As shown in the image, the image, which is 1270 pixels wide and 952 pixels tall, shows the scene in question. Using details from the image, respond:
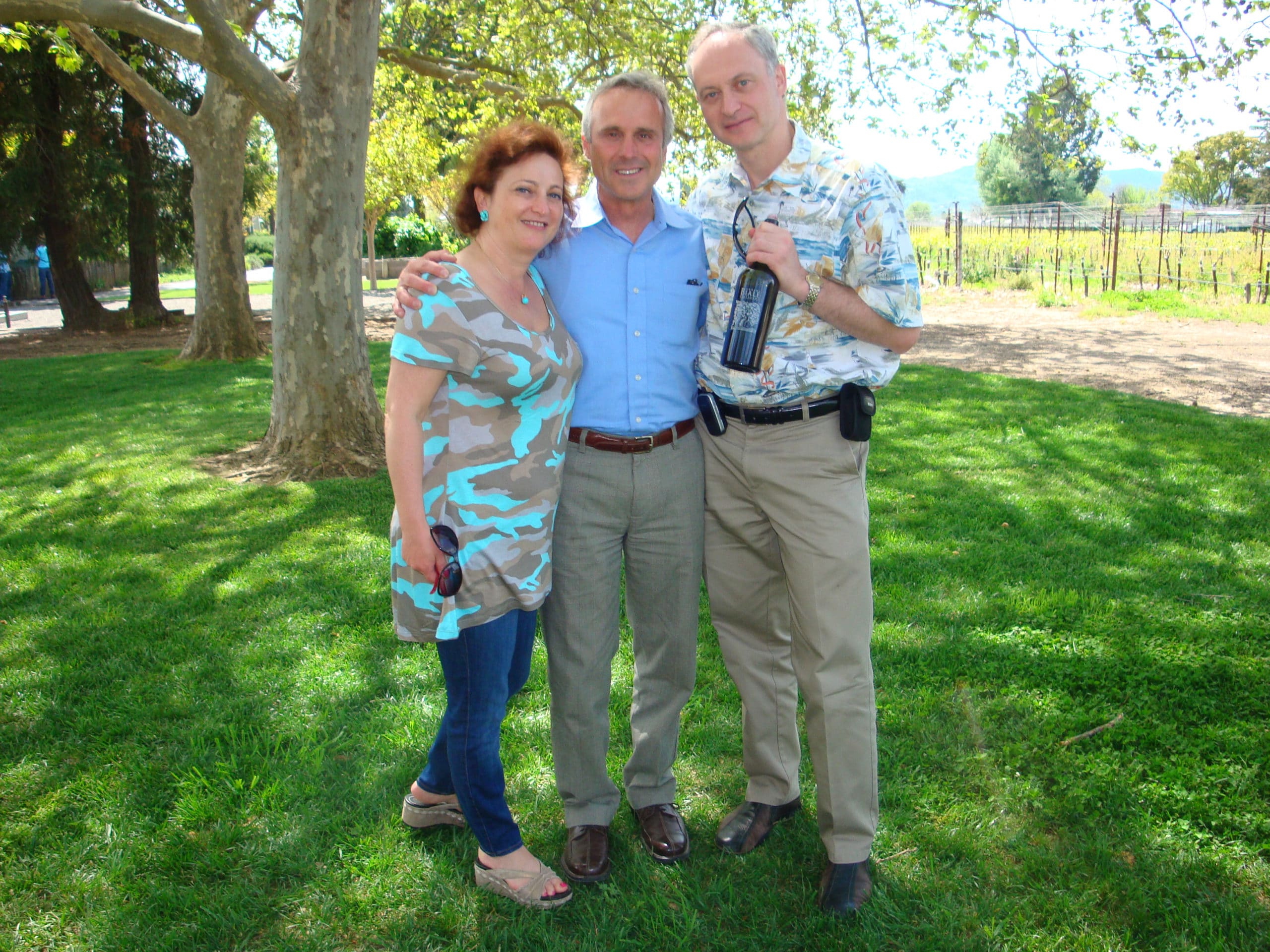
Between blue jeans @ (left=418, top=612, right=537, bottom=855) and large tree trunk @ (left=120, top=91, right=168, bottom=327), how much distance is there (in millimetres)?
18641

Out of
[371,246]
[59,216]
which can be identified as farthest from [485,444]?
[371,246]

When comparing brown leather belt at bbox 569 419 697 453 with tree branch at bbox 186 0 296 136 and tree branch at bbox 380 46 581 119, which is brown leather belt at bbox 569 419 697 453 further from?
tree branch at bbox 380 46 581 119

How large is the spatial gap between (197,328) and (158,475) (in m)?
7.31

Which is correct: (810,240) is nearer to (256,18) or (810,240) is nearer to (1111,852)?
(1111,852)

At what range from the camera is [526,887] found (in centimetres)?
263

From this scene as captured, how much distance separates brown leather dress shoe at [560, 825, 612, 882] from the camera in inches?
108

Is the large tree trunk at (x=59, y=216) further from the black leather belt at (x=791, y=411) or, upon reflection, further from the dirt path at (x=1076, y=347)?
the black leather belt at (x=791, y=411)

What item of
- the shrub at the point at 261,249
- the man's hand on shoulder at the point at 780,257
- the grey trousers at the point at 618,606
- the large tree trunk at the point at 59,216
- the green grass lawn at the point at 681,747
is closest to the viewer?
the man's hand on shoulder at the point at 780,257

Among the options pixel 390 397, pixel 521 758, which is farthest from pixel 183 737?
pixel 390 397

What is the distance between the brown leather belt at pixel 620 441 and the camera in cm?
265

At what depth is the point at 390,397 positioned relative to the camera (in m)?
2.32

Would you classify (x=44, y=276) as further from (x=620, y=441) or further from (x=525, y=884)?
(x=525, y=884)

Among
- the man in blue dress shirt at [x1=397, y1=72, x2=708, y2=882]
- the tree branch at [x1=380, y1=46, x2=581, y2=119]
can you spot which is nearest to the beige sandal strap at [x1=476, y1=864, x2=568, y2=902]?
the man in blue dress shirt at [x1=397, y1=72, x2=708, y2=882]

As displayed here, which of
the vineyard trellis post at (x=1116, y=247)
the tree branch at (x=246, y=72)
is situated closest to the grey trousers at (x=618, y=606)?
the tree branch at (x=246, y=72)
